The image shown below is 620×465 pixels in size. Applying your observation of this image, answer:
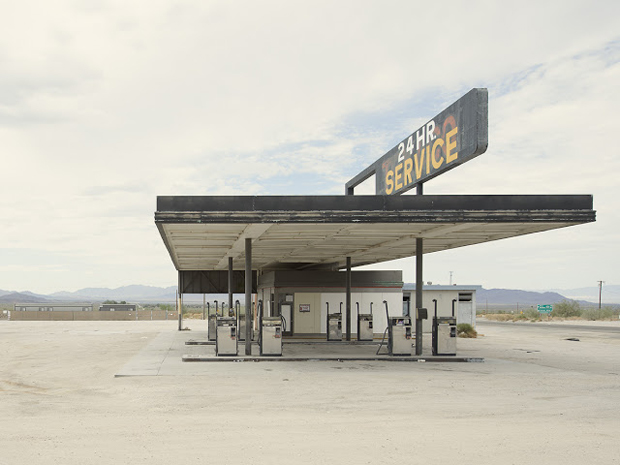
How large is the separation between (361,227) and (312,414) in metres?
7.46

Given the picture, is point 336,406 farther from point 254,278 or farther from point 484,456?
point 254,278

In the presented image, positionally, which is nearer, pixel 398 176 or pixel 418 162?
pixel 418 162

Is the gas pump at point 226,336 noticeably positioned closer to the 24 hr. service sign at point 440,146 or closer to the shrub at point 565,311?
the 24 hr. service sign at point 440,146

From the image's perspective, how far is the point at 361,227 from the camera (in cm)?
1769

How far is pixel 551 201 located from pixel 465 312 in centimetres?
2707

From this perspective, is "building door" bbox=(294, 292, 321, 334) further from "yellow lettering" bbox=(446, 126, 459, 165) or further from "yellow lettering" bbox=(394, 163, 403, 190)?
"yellow lettering" bbox=(446, 126, 459, 165)

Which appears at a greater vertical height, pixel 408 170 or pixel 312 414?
pixel 408 170

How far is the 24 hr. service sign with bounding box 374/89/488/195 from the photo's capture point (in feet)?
57.5

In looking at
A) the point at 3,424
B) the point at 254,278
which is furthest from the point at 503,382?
the point at 254,278

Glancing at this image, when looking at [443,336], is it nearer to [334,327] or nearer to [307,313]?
[334,327]

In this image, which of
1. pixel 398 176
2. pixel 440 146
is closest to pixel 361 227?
pixel 440 146

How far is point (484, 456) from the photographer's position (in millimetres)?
8336

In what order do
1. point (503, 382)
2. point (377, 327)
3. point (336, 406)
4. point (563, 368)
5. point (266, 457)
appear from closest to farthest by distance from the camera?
point (266, 457), point (336, 406), point (503, 382), point (563, 368), point (377, 327)

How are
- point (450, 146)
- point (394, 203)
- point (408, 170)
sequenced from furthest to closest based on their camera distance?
point (408, 170)
point (450, 146)
point (394, 203)
